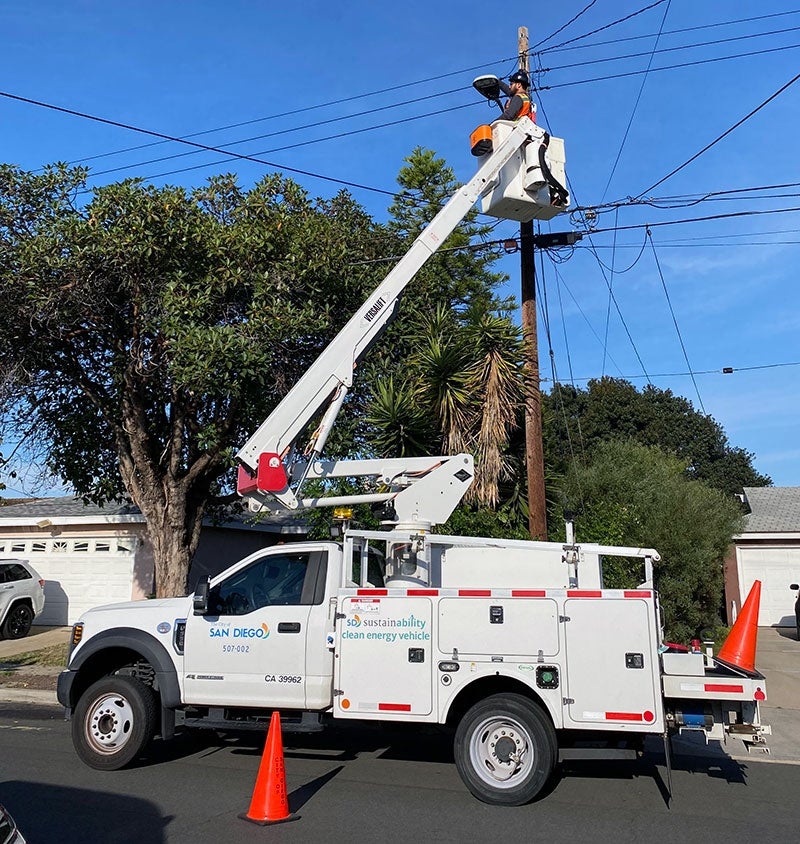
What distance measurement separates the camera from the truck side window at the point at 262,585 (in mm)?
7703

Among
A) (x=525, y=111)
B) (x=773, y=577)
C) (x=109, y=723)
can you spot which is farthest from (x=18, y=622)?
(x=773, y=577)

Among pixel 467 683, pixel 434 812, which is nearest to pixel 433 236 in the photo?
pixel 467 683

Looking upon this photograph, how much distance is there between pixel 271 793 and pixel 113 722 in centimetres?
243

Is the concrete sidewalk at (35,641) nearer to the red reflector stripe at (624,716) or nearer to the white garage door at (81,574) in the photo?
the white garage door at (81,574)

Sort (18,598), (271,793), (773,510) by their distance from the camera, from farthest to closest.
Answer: (773,510) → (18,598) → (271,793)

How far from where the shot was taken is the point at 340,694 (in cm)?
707

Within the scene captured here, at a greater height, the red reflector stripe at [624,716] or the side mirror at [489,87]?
the side mirror at [489,87]

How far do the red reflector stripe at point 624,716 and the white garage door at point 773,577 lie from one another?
1737 cm

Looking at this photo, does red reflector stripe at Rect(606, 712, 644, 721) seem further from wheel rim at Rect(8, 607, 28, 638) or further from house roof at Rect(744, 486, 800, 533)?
house roof at Rect(744, 486, 800, 533)

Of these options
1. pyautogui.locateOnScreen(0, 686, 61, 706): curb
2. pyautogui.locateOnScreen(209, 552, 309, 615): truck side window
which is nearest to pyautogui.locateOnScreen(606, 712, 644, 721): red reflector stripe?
pyautogui.locateOnScreen(209, 552, 309, 615): truck side window

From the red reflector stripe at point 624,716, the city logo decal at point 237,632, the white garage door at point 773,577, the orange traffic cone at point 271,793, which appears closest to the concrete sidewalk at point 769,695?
the white garage door at point 773,577

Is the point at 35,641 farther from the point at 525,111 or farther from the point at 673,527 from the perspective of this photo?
the point at 525,111

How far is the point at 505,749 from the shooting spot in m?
6.70

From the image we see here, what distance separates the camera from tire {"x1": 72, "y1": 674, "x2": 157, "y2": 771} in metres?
7.61
